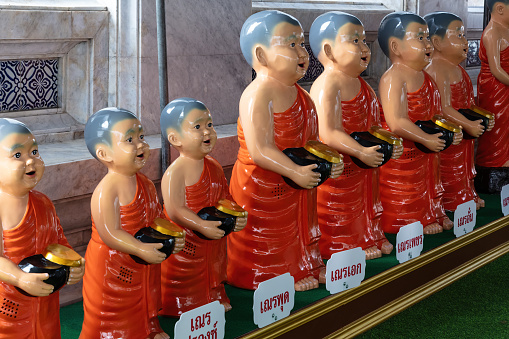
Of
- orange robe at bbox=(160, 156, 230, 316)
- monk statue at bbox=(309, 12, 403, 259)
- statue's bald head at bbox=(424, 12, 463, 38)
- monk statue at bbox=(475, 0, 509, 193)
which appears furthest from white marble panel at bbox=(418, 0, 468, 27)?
orange robe at bbox=(160, 156, 230, 316)

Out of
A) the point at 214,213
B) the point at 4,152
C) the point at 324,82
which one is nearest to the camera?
the point at 4,152

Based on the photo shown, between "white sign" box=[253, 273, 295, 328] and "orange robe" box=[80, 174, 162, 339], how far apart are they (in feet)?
1.00

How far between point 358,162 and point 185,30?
2.84ft

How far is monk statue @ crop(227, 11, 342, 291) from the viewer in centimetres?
202

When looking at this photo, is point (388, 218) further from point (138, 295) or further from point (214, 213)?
point (138, 295)

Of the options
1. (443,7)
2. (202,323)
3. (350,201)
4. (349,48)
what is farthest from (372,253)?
(443,7)

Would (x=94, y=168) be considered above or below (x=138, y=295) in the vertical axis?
above

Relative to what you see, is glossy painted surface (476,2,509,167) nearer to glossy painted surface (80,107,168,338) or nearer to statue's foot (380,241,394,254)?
statue's foot (380,241,394,254)

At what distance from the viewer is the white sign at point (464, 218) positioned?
2.63 metres

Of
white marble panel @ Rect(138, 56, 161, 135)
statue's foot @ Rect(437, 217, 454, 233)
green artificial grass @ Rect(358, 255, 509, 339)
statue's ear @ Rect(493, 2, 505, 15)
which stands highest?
statue's ear @ Rect(493, 2, 505, 15)

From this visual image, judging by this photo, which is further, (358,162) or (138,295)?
(358,162)

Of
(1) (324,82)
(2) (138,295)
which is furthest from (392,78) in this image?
(2) (138,295)

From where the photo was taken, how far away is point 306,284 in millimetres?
2145

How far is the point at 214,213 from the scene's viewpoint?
1831 millimetres
